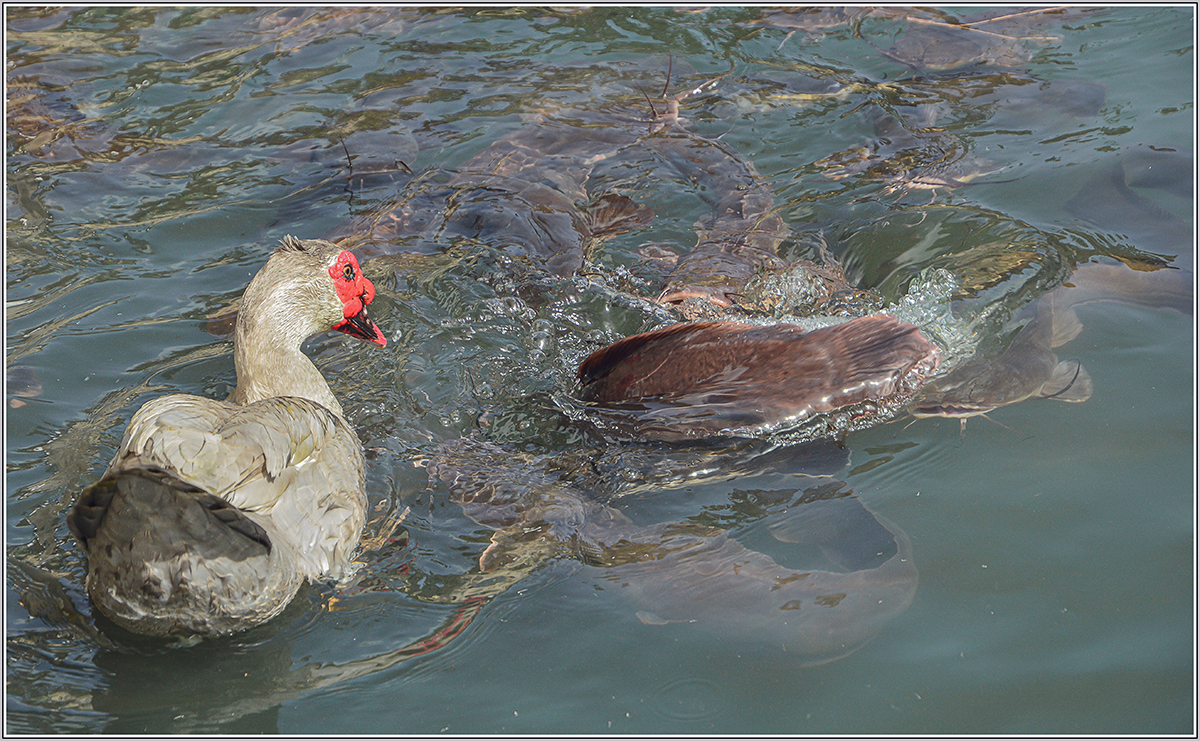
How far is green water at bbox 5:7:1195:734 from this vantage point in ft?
9.05

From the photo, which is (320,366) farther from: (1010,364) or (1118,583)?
(1118,583)

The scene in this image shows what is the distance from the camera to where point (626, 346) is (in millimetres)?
3650

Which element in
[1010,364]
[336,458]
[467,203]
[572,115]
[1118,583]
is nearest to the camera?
[1118,583]

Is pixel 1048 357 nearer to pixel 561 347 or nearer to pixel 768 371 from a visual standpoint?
pixel 768 371

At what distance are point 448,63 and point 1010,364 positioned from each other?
15.3 feet

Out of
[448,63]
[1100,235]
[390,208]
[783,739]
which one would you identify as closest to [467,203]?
[390,208]

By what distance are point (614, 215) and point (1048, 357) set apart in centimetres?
234

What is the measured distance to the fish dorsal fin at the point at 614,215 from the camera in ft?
17.1

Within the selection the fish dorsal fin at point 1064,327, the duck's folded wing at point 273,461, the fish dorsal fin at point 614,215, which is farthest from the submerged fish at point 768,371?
the fish dorsal fin at point 614,215

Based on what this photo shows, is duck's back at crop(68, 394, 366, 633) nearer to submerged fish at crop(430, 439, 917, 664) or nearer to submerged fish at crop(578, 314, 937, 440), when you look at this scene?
submerged fish at crop(430, 439, 917, 664)

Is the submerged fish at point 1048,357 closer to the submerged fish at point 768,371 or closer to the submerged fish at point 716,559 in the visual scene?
the submerged fish at point 768,371

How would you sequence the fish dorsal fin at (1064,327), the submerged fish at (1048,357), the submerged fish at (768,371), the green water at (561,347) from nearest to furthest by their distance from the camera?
the green water at (561,347)
the submerged fish at (768,371)
the submerged fish at (1048,357)
the fish dorsal fin at (1064,327)

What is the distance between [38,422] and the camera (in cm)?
406

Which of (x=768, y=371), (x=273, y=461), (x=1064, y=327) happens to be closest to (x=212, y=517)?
(x=273, y=461)
